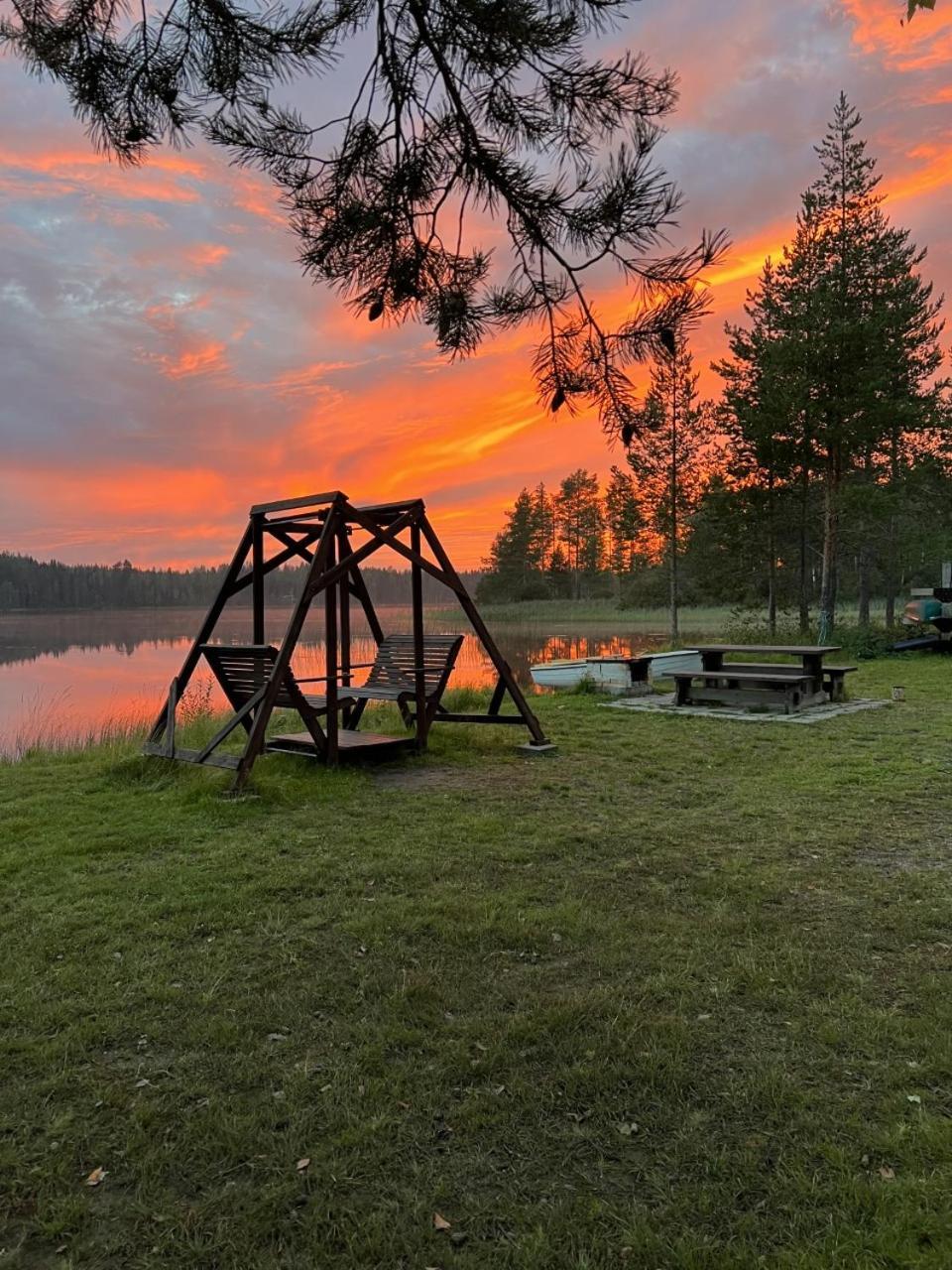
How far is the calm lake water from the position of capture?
39.3 feet

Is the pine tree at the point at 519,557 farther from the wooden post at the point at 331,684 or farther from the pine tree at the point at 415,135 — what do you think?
the pine tree at the point at 415,135

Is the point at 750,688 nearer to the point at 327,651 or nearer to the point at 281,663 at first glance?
the point at 327,651

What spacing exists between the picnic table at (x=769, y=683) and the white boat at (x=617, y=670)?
43.2 inches

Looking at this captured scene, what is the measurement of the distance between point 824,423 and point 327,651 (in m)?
14.2

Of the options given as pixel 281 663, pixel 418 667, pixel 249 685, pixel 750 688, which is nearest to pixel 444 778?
pixel 418 667

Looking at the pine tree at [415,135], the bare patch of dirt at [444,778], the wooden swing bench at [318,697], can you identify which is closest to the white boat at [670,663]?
the wooden swing bench at [318,697]

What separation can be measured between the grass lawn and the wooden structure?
1.49m

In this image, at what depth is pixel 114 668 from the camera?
2109 centimetres

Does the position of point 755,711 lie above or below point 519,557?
below

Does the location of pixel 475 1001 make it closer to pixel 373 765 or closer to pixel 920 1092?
pixel 920 1092

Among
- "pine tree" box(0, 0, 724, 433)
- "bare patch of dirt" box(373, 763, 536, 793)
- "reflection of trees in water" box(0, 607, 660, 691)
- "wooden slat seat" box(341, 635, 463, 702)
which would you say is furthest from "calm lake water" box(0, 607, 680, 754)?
"pine tree" box(0, 0, 724, 433)

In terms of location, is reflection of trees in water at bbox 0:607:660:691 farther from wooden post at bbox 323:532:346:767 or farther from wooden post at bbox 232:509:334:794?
wooden post at bbox 232:509:334:794

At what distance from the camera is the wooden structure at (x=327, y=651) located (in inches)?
241

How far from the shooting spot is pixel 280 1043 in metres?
2.40
